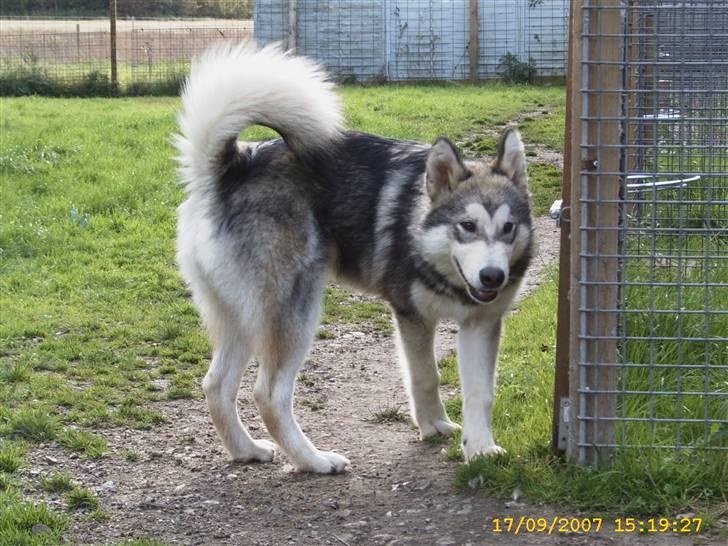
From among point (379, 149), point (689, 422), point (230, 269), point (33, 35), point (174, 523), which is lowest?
point (174, 523)

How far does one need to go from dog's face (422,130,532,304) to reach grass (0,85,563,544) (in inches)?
66.3

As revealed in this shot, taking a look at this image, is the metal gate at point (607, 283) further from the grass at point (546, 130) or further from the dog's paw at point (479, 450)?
the grass at point (546, 130)

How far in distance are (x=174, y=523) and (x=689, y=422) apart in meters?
1.98

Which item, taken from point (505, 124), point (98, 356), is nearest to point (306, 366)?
point (98, 356)

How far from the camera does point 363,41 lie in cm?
A: 1794

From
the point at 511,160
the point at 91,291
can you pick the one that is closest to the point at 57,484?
the point at 511,160

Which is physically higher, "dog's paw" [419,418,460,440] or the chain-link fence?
the chain-link fence

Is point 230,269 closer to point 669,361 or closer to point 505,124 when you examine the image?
point 669,361

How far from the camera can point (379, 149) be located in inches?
181

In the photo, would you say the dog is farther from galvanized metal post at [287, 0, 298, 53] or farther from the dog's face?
galvanized metal post at [287, 0, 298, 53]

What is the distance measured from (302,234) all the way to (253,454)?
3.26 feet

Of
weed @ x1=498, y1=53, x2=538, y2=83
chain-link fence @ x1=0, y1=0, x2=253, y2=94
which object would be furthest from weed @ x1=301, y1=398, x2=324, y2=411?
weed @ x1=498, y1=53, x2=538, y2=83

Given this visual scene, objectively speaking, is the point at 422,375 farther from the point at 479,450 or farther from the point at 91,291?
the point at 91,291

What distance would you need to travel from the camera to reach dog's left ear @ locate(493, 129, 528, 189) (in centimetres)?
426
